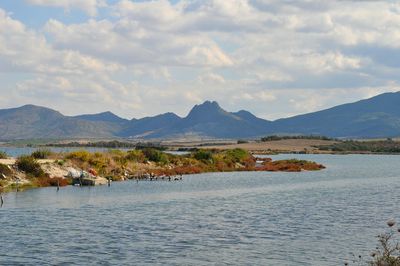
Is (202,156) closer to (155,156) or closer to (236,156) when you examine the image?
(236,156)

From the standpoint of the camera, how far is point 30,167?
275 ft

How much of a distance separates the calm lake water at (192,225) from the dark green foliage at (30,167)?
675 centimetres

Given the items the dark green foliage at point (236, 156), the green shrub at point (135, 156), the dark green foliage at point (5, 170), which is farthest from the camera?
the dark green foliage at point (236, 156)

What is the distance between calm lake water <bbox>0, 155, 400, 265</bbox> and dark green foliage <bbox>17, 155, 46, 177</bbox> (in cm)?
675

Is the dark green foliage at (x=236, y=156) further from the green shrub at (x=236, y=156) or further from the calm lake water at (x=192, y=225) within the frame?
the calm lake water at (x=192, y=225)

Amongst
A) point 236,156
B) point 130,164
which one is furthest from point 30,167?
point 236,156

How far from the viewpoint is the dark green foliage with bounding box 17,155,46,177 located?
273ft

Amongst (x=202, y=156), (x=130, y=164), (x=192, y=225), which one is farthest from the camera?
(x=202, y=156)

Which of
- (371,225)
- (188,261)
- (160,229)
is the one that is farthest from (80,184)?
(188,261)

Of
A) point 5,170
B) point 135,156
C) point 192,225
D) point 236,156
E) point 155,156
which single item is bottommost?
point 192,225

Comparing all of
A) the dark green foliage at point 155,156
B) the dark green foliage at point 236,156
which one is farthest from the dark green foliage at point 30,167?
the dark green foliage at point 236,156

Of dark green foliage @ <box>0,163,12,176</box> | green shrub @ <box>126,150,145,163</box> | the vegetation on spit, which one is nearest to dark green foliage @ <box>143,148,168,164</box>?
the vegetation on spit

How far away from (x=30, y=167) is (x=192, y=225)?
4068 centimetres

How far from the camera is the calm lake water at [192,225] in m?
37.2
